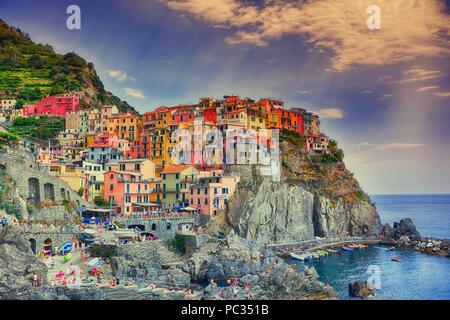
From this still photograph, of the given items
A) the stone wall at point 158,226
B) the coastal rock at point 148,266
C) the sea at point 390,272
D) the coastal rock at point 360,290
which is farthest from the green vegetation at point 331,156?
the coastal rock at point 360,290

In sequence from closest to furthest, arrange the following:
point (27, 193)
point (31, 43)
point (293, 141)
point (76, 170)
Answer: point (27, 193) < point (76, 170) < point (293, 141) < point (31, 43)

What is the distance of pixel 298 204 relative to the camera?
125 feet

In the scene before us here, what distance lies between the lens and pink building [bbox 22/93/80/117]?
162 ft

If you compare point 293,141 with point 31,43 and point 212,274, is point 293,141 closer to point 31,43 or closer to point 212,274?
point 212,274

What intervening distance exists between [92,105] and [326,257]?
28.9 metres

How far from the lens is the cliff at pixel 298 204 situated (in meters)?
34.2

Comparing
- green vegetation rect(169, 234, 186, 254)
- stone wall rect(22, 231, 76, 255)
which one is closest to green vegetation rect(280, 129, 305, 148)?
green vegetation rect(169, 234, 186, 254)

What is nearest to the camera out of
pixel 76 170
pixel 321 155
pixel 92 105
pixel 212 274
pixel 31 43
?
pixel 212 274

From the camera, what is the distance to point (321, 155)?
4697 centimetres

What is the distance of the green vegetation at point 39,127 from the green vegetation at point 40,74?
4919 millimetres

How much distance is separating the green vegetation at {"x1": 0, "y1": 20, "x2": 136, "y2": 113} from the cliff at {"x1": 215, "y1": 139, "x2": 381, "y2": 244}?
2227 centimetres

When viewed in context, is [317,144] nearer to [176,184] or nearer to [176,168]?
[176,168]
